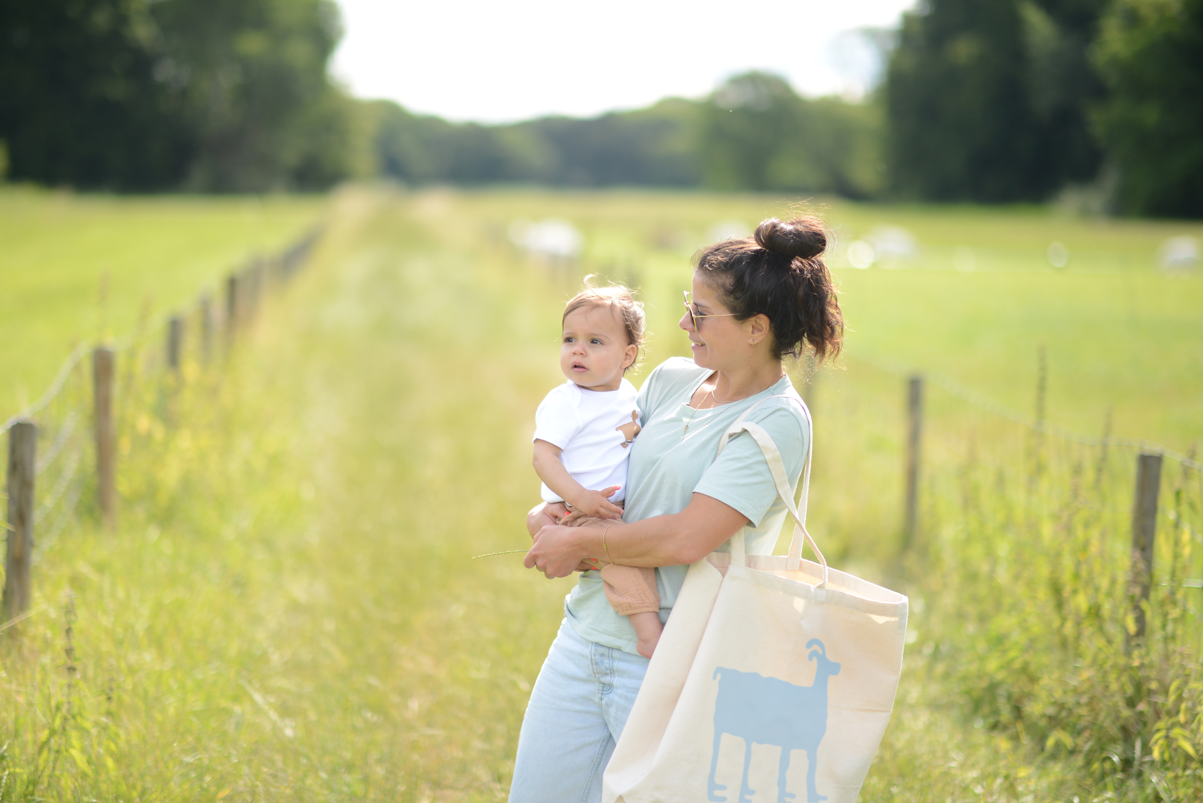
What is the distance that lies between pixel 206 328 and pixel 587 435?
6.44 meters

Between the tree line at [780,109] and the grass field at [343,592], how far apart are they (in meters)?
14.9

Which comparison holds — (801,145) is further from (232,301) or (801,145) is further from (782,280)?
(782,280)

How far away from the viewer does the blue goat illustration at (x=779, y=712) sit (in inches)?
80.7

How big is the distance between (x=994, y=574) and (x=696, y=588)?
2681 mm

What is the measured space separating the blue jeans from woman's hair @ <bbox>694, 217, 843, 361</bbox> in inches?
34.4

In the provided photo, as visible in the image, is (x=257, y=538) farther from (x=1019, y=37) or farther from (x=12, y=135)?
(x=12, y=135)

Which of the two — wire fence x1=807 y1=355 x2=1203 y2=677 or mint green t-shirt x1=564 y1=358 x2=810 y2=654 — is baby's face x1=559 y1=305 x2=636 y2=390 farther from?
wire fence x1=807 y1=355 x2=1203 y2=677

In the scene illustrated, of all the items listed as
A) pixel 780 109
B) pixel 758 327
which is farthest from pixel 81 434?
pixel 780 109

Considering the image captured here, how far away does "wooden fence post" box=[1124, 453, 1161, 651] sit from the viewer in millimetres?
3332

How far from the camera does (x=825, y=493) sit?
21.7 ft

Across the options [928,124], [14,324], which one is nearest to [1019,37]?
[928,124]

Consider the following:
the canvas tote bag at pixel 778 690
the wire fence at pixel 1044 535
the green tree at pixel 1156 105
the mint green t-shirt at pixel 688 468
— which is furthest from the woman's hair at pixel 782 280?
the green tree at pixel 1156 105

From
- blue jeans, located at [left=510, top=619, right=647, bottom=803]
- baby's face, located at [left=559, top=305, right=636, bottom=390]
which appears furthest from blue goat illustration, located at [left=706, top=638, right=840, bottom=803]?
baby's face, located at [left=559, top=305, right=636, bottom=390]

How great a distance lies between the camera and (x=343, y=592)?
512cm
